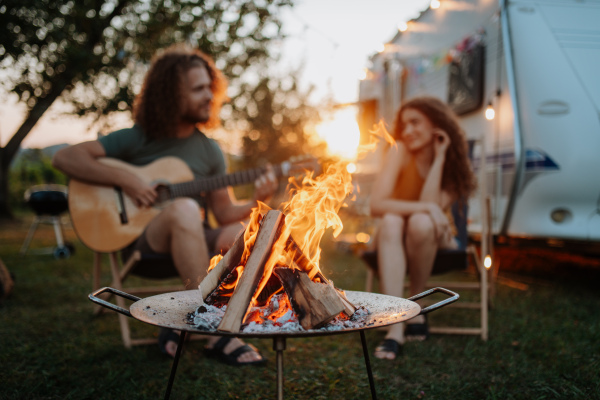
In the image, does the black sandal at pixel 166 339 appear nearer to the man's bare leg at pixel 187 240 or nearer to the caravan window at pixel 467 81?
the man's bare leg at pixel 187 240

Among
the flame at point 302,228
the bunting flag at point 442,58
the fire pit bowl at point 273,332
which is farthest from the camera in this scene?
the bunting flag at point 442,58

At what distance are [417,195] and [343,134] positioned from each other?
7.59 ft

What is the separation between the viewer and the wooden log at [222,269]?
61.1 inches

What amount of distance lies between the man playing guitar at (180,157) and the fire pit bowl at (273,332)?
58 cm

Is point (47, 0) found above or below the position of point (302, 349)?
above

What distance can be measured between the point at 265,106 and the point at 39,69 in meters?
12.4

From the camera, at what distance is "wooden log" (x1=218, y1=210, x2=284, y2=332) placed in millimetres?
1310

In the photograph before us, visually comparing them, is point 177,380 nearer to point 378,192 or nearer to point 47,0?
point 378,192

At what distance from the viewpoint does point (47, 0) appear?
4.15 metres

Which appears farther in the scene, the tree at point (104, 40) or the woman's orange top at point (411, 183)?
the tree at point (104, 40)

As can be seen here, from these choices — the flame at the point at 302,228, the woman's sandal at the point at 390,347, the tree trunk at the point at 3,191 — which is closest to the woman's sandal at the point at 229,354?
the woman's sandal at the point at 390,347

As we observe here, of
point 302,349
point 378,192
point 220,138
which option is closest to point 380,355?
point 302,349

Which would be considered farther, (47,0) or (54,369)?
(47,0)

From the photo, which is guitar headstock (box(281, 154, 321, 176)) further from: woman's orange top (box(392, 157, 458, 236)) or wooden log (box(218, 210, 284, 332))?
wooden log (box(218, 210, 284, 332))
